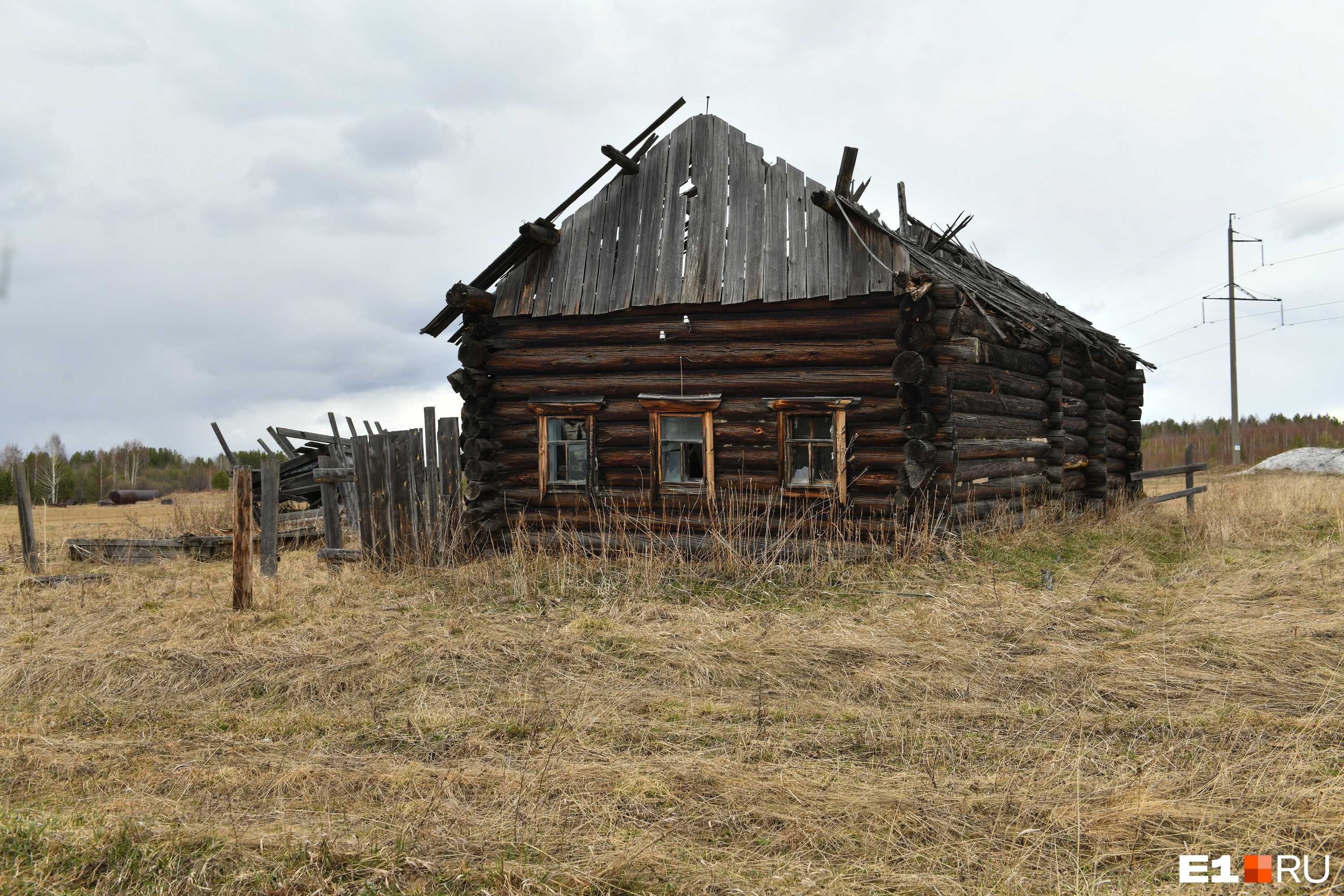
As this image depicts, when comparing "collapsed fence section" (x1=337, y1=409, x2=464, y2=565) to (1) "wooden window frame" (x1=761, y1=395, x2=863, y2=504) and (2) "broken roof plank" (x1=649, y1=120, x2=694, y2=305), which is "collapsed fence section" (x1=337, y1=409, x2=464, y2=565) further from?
(1) "wooden window frame" (x1=761, y1=395, x2=863, y2=504)

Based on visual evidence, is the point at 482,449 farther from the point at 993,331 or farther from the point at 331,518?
the point at 993,331

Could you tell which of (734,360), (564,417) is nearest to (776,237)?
(734,360)

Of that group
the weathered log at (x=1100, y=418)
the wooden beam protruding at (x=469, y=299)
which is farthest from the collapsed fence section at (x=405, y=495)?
the weathered log at (x=1100, y=418)

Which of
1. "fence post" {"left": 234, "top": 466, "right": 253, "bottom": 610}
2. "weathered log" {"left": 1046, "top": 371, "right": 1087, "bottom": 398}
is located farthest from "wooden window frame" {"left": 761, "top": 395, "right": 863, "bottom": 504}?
"fence post" {"left": 234, "top": 466, "right": 253, "bottom": 610}

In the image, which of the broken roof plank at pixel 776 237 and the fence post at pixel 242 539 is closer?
the fence post at pixel 242 539

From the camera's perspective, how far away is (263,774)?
4.37 metres

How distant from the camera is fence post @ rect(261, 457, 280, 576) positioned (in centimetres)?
1019

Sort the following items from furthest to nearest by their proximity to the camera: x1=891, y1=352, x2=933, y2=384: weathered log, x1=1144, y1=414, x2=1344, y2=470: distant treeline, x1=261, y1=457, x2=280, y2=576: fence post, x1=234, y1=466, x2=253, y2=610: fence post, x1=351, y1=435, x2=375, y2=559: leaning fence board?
x1=1144, y1=414, x2=1344, y2=470: distant treeline, x1=351, y1=435, x2=375, y2=559: leaning fence board, x1=261, y1=457, x2=280, y2=576: fence post, x1=891, y1=352, x2=933, y2=384: weathered log, x1=234, y1=466, x2=253, y2=610: fence post

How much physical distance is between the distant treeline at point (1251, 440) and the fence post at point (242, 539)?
3361 cm

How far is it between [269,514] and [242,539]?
2.16m

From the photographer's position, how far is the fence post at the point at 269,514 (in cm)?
1019

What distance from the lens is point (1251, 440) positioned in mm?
38844

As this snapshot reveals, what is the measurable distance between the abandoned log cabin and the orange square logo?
6.80m

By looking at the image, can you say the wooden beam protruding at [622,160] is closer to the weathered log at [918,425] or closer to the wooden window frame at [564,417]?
the wooden window frame at [564,417]
